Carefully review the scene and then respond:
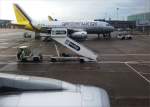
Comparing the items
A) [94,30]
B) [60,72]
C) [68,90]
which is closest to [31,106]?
[68,90]

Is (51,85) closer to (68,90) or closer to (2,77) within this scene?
(68,90)

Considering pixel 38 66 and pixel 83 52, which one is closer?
pixel 38 66

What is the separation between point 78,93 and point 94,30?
Answer: 4868cm

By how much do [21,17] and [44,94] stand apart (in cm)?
5216

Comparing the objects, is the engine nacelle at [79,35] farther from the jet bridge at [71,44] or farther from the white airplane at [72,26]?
the jet bridge at [71,44]

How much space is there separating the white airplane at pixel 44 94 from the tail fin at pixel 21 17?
49670 millimetres

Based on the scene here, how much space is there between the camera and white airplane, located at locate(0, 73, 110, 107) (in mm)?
2887

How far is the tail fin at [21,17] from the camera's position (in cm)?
5277

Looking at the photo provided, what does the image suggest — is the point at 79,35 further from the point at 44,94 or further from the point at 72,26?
the point at 44,94

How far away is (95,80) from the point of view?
49.9 feet

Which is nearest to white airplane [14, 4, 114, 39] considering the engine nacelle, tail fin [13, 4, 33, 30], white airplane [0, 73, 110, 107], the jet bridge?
tail fin [13, 4, 33, 30]

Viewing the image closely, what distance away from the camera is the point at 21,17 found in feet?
176

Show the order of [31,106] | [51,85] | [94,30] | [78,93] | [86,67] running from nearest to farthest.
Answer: [31,106] < [78,93] < [51,85] < [86,67] < [94,30]

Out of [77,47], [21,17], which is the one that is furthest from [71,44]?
[21,17]
